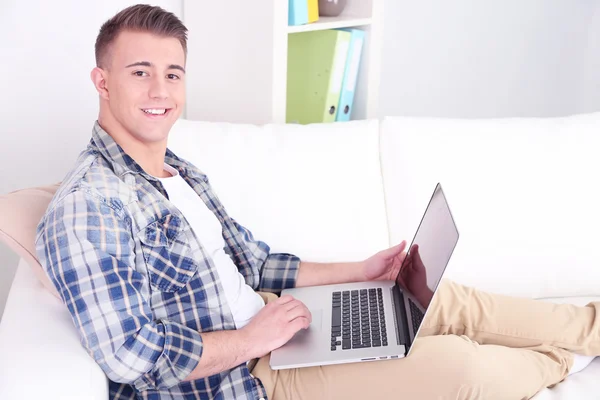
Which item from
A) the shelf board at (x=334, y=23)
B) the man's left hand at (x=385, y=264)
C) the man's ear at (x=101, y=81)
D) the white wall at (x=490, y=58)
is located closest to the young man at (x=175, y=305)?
the man's ear at (x=101, y=81)

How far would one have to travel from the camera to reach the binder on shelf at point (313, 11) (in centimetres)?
223

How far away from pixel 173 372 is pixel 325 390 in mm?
297

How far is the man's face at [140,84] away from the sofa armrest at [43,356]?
39 centimetres

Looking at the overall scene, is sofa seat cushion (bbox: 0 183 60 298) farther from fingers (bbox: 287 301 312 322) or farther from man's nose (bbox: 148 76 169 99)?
fingers (bbox: 287 301 312 322)

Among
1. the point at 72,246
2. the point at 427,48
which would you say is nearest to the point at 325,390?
the point at 72,246

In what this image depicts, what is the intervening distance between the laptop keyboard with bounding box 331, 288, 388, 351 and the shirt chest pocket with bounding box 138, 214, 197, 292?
340mm

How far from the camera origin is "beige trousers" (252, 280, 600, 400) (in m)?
1.41

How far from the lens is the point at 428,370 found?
142 cm

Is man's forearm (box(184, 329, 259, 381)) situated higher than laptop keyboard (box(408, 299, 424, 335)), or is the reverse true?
laptop keyboard (box(408, 299, 424, 335))

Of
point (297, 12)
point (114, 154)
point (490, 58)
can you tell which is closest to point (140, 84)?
point (114, 154)

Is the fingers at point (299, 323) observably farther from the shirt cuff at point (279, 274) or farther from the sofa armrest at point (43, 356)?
the sofa armrest at point (43, 356)

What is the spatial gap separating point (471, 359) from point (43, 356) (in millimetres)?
793

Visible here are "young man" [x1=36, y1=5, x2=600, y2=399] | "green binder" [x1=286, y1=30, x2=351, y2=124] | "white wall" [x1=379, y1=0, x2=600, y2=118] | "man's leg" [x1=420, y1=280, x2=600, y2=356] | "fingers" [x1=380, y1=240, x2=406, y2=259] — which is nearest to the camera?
"young man" [x1=36, y1=5, x2=600, y2=399]

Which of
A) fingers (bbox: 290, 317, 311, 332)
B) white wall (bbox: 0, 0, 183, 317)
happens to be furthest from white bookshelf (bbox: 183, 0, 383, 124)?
fingers (bbox: 290, 317, 311, 332)
